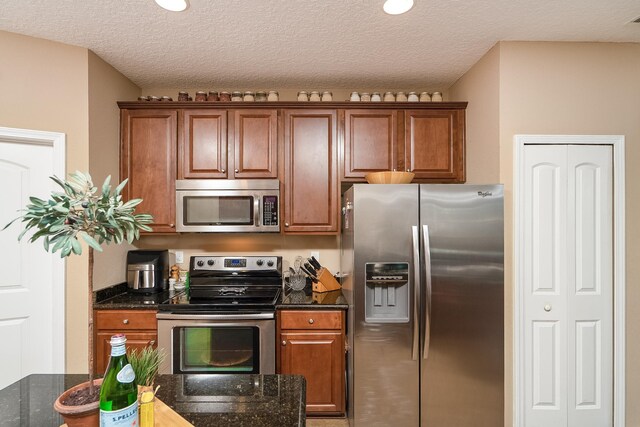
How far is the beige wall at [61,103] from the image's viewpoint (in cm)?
221

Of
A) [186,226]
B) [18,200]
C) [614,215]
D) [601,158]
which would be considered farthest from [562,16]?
[18,200]

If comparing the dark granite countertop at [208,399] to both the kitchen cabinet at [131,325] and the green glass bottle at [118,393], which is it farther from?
the kitchen cabinet at [131,325]

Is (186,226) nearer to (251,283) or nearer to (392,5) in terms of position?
(251,283)

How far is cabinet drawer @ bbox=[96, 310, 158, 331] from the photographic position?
7.98 ft

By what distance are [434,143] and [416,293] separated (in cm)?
128

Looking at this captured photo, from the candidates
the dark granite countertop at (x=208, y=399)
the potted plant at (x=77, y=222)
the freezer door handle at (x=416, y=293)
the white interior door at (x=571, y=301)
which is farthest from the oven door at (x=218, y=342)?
the white interior door at (x=571, y=301)

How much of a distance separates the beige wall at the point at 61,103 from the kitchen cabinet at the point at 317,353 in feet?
4.41

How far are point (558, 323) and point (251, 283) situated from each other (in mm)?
2251

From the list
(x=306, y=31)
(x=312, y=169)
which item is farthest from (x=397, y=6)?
(x=312, y=169)

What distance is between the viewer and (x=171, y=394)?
115cm

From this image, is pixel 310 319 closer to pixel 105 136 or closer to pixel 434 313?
pixel 434 313

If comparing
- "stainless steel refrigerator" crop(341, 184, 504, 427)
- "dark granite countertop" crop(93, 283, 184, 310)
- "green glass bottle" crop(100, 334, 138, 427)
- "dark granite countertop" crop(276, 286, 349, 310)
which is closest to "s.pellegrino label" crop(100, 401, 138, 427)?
"green glass bottle" crop(100, 334, 138, 427)

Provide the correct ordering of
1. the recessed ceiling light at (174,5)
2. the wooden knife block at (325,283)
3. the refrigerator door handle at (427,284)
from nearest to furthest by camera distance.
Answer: the recessed ceiling light at (174,5) < the refrigerator door handle at (427,284) < the wooden knife block at (325,283)

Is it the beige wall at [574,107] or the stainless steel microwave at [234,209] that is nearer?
the beige wall at [574,107]
